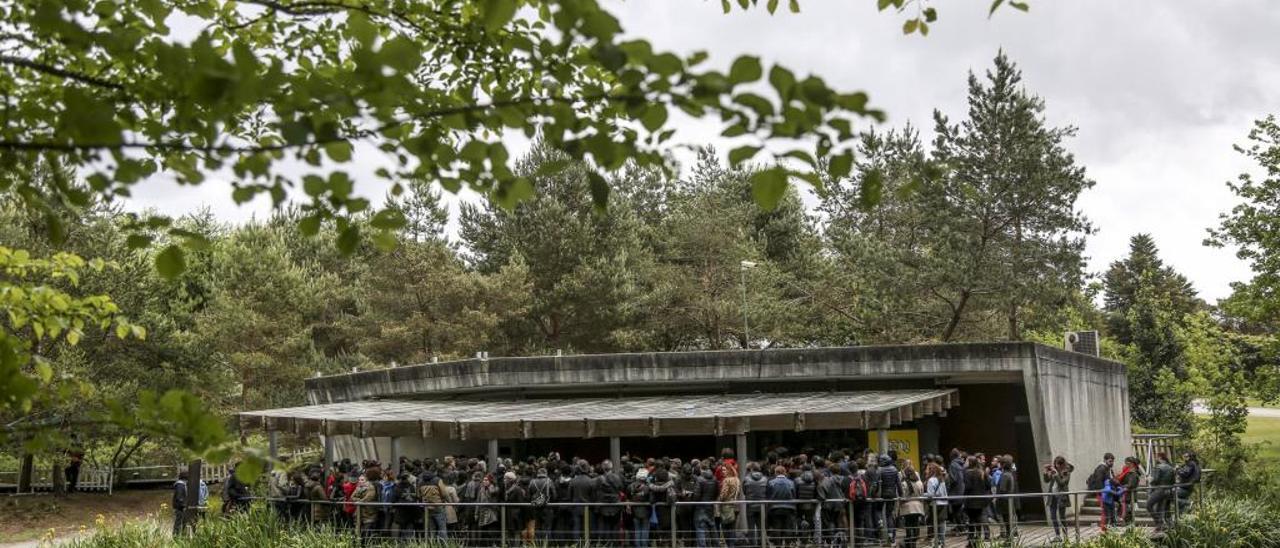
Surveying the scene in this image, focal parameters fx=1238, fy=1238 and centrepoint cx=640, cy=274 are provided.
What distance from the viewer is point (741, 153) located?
4223 mm

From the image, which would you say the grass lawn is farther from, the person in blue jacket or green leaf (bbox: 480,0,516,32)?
green leaf (bbox: 480,0,516,32)

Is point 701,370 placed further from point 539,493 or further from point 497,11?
point 497,11

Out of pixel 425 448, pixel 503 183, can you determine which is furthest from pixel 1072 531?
pixel 503 183

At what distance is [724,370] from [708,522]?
6932mm

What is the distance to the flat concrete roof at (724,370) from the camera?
70.3 ft

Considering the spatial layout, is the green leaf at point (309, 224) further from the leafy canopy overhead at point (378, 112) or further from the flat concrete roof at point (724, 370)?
the flat concrete roof at point (724, 370)

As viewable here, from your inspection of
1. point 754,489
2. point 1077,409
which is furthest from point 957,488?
point 1077,409

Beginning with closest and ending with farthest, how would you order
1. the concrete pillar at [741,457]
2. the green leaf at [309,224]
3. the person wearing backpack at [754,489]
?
the green leaf at [309,224] < the person wearing backpack at [754,489] < the concrete pillar at [741,457]

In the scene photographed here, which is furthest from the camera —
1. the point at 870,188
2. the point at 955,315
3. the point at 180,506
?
the point at 955,315

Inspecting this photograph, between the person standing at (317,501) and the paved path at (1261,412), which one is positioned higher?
the paved path at (1261,412)

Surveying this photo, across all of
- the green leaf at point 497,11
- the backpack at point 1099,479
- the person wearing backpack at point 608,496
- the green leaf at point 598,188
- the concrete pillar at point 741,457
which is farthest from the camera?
the backpack at point 1099,479

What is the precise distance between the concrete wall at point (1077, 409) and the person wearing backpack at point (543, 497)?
8787mm

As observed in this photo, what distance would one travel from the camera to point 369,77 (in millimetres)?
4105

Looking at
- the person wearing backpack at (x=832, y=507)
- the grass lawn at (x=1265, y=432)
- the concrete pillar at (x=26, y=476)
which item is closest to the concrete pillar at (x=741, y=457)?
the person wearing backpack at (x=832, y=507)
